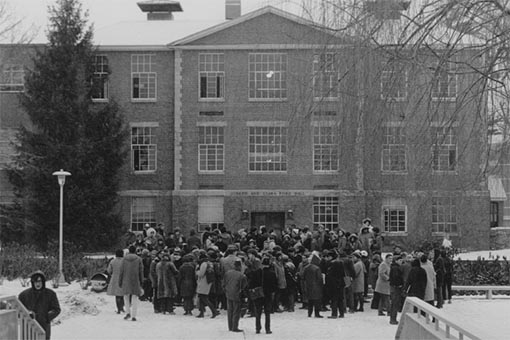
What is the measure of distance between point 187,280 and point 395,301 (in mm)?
4907

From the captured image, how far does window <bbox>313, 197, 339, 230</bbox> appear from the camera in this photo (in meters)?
39.5

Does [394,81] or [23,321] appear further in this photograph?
[394,81]

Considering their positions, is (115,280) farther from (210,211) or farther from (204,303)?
(210,211)

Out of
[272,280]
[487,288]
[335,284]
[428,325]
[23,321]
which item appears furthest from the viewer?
[487,288]

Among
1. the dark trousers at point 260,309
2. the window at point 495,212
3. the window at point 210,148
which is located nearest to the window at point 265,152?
the window at point 210,148

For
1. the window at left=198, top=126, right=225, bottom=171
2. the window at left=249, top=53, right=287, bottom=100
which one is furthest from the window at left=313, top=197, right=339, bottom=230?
the window at left=249, top=53, right=287, bottom=100

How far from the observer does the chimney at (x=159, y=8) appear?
4600cm

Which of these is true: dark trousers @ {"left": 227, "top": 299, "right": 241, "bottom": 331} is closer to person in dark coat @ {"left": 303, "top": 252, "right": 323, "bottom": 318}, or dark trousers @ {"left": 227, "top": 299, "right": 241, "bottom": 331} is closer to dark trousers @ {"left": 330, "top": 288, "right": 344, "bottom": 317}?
person in dark coat @ {"left": 303, "top": 252, "right": 323, "bottom": 318}

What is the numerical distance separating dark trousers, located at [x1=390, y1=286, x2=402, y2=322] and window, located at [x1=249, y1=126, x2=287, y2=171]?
798 inches

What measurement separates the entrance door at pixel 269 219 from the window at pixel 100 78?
9.10 meters

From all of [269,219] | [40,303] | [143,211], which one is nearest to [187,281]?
[40,303]

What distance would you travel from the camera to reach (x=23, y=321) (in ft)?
41.4

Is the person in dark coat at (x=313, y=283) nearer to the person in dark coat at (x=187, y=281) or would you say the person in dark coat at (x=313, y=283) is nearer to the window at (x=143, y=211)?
the person in dark coat at (x=187, y=281)

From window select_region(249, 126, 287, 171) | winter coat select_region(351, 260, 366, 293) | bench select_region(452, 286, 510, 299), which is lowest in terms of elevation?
bench select_region(452, 286, 510, 299)
